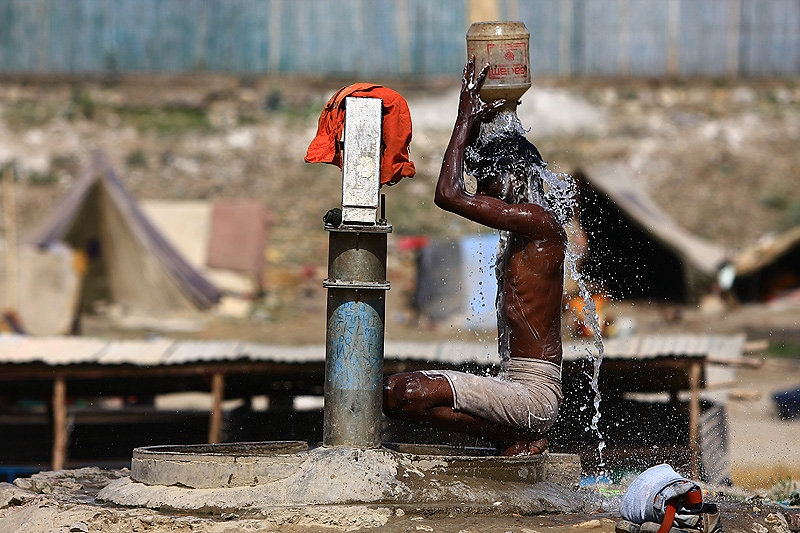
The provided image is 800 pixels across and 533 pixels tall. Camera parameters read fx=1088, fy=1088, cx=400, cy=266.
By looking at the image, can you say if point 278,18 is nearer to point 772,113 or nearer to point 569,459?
point 772,113

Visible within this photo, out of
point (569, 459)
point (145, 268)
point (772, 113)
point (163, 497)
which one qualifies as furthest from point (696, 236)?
point (163, 497)

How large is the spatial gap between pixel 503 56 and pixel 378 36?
19.4 meters

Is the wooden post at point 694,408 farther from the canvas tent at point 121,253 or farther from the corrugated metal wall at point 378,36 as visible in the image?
the corrugated metal wall at point 378,36

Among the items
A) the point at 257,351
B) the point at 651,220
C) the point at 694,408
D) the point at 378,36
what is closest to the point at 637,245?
the point at 651,220

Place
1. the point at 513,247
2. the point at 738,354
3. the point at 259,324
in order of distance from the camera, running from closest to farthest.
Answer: the point at 513,247, the point at 738,354, the point at 259,324

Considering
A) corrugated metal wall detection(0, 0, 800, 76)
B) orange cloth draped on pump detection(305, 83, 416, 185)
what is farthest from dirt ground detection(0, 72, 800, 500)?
orange cloth draped on pump detection(305, 83, 416, 185)

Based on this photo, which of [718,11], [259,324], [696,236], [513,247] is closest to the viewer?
[513,247]

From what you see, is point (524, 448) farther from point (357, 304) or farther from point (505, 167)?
point (505, 167)

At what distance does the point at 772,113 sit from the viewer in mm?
23297

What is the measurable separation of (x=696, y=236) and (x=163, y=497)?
17038 millimetres

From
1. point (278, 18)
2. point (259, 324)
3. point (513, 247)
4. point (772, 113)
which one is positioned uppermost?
point (278, 18)

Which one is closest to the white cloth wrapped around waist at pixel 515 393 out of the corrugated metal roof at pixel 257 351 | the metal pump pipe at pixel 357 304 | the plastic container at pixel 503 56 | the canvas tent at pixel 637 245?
the metal pump pipe at pixel 357 304

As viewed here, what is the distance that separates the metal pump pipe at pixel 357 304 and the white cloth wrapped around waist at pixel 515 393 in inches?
13.9

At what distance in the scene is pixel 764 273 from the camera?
17.9 meters
